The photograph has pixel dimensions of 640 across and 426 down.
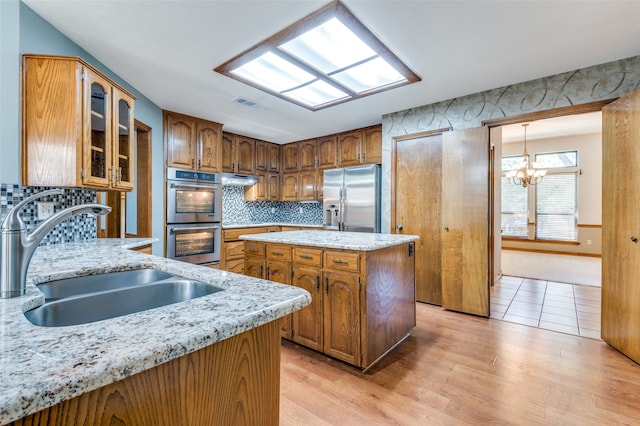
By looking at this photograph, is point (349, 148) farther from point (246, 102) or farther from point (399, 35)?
point (399, 35)

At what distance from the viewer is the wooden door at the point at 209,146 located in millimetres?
4047

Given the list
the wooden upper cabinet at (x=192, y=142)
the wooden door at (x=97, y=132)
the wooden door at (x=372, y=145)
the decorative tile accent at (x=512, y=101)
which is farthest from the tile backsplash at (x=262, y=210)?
the wooden door at (x=97, y=132)

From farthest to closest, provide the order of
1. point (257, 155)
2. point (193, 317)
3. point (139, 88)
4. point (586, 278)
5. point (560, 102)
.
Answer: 1. point (257, 155)
2. point (586, 278)
3. point (139, 88)
4. point (560, 102)
5. point (193, 317)

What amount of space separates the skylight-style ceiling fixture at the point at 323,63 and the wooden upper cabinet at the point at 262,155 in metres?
2.02

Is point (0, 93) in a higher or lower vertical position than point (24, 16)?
lower

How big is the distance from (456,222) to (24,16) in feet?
12.8

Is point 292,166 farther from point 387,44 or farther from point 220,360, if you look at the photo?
point 220,360

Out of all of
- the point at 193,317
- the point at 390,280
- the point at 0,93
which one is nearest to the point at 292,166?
the point at 390,280

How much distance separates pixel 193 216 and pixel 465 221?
11.1 feet

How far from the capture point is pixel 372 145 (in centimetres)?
434

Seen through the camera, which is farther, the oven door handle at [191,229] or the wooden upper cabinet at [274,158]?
the wooden upper cabinet at [274,158]

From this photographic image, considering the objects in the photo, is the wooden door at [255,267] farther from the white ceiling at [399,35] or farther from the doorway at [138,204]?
the white ceiling at [399,35]

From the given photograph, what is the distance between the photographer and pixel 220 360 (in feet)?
2.25

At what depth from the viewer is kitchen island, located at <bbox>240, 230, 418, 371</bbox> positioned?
206 cm
